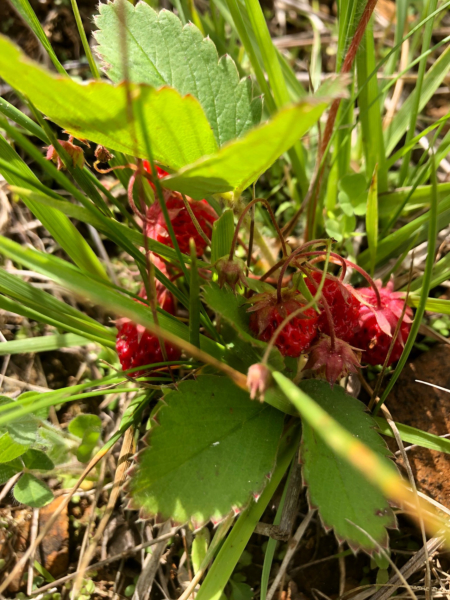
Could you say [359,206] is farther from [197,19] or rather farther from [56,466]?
[56,466]

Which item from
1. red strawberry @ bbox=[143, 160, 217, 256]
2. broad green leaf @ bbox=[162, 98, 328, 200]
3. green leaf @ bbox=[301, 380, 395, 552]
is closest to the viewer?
broad green leaf @ bbox=[162, 98, 328, 200]

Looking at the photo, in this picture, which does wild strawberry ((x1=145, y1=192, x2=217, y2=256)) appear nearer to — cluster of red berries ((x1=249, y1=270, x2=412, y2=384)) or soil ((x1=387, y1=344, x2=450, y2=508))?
cluster of red berries ((x1=249, y1=270, x2=412, y2=384))

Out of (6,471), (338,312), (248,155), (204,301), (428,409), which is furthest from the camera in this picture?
(428,409)

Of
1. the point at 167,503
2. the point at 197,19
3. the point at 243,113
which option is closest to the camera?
the point at 167,503

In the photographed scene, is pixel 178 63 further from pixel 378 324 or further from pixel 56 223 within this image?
pixel 378 324

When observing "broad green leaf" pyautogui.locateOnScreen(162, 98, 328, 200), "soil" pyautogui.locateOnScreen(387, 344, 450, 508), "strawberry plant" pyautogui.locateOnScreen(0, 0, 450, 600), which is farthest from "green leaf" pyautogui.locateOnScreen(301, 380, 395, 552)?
"broad green leaf" pyautogui.locateOnScreen(162, 98, 328, 200)

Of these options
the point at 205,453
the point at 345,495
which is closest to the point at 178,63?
the point at 205,453

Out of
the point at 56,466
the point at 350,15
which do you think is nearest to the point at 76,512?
the point at 56,466
